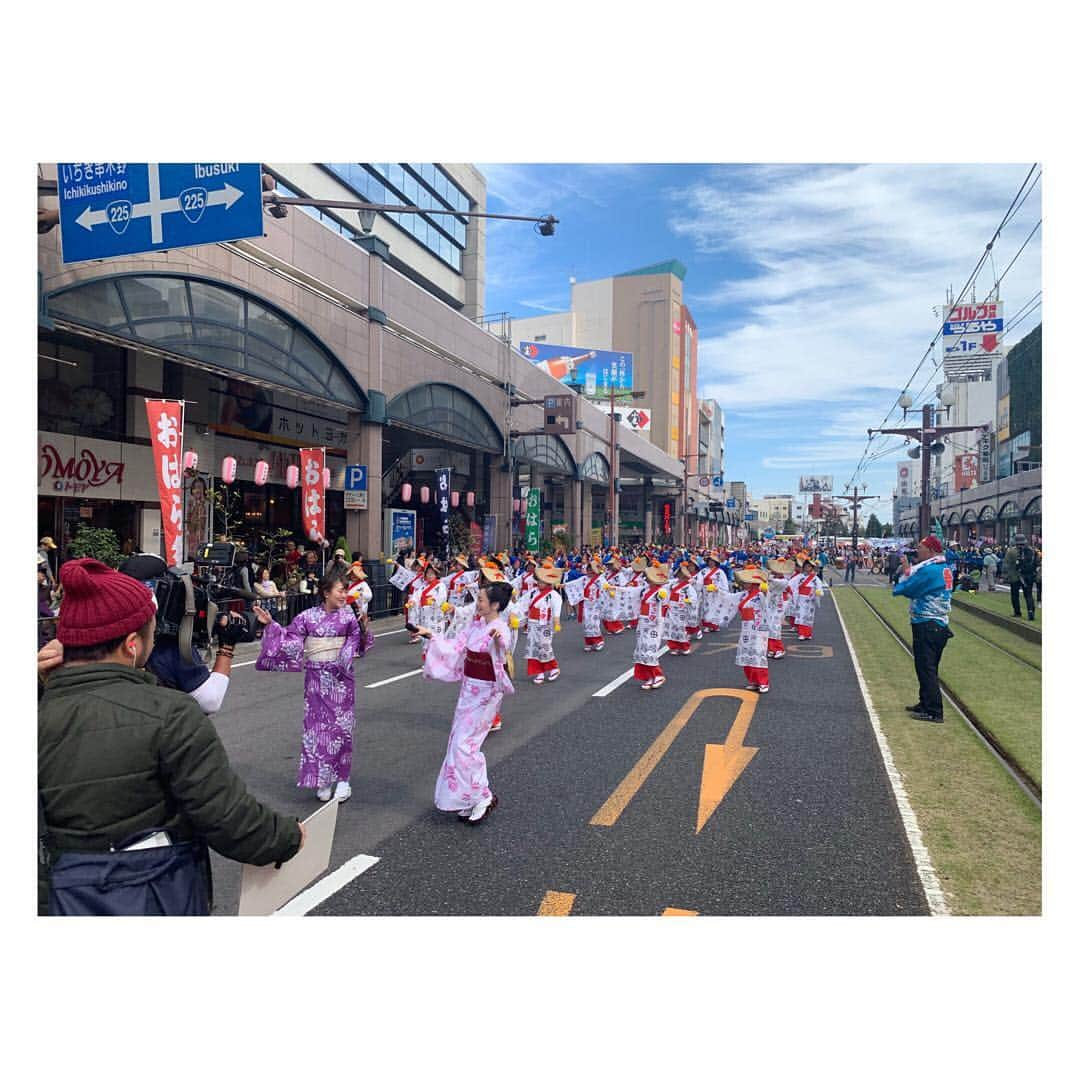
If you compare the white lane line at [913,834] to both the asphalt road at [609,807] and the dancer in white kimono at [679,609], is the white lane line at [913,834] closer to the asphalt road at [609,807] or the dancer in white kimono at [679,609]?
the asphalt road at [609,807]

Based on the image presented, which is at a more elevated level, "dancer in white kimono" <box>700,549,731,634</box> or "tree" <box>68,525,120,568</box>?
"tree" <box>68,525,120,568</box>

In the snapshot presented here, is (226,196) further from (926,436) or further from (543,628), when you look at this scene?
(926,436)

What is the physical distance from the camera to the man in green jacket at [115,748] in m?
2.04

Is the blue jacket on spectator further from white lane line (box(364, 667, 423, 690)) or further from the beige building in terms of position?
the beige building

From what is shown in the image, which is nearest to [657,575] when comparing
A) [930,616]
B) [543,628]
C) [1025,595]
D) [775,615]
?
[543,628]

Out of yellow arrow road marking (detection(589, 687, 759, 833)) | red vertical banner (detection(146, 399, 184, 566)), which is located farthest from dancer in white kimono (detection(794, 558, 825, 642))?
red vertical banner (detection(146, 399, 184, 566))

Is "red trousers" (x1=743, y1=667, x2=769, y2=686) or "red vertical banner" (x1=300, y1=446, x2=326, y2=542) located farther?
"red vertical banner" (x1=300, y1=446, x2=326, y2=542)

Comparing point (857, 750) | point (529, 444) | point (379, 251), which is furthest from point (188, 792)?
point (529, 444)

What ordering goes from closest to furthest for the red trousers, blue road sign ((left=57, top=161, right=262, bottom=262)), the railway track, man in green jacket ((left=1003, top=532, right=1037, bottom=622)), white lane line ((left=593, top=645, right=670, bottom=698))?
the railway track < blue road sign ((left=57, top=161, right=262, bottom=262)) < white lane line ((left=593, top=645, right=670, bottom=698)) < the red trousers < man in green jacket ((left=1003, top=532, right=1037, bottom=622))

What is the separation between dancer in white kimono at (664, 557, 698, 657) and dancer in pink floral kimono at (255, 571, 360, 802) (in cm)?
604

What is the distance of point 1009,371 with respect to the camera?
3894 centimetres

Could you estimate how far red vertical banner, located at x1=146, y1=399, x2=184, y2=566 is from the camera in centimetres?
1158

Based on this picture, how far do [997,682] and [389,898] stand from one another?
8.48 m
